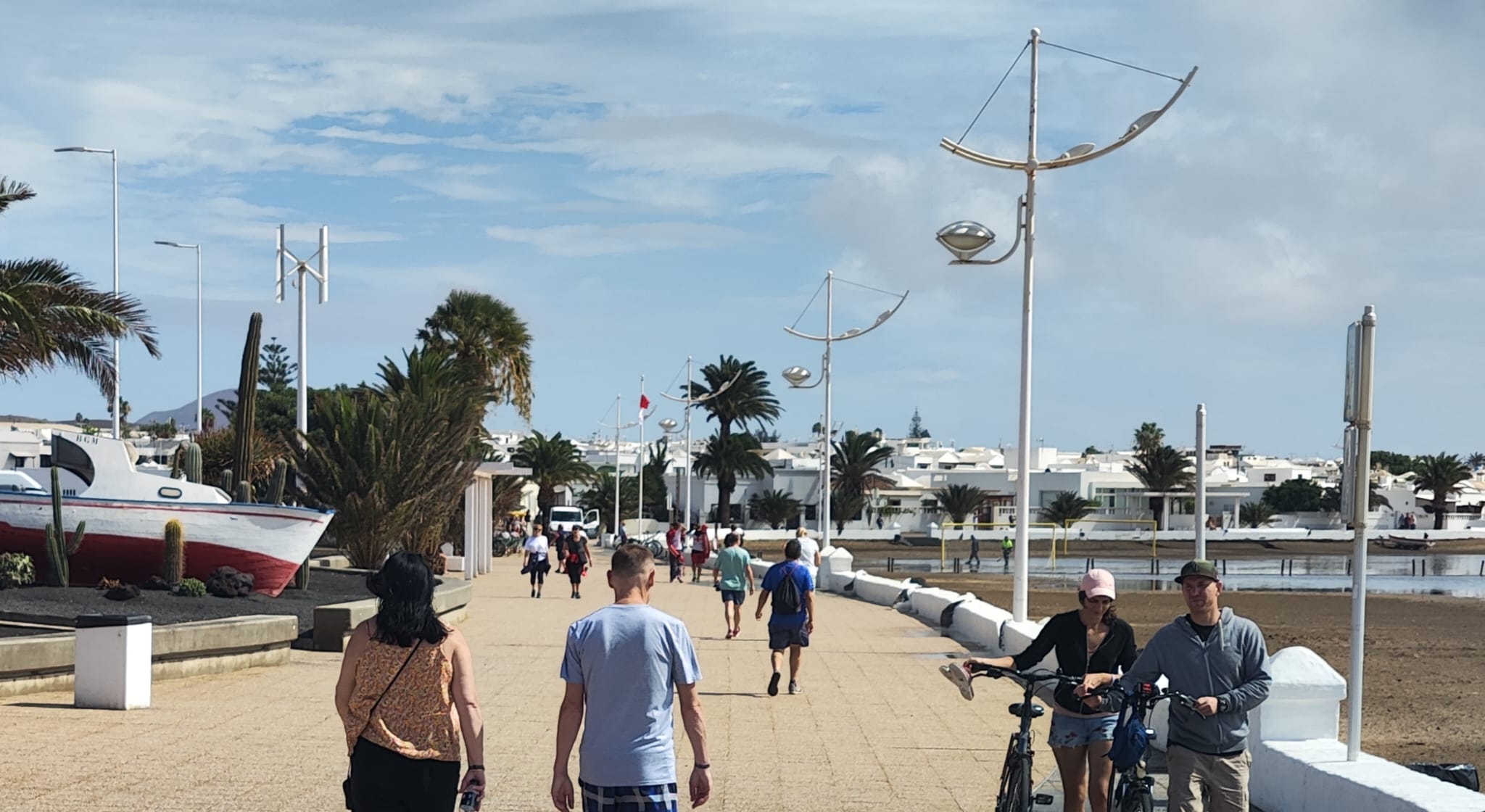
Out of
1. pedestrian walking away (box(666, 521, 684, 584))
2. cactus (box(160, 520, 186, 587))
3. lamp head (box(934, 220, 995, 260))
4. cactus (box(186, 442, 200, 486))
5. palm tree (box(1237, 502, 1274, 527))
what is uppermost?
lamp head (box(934, 220, 995, 260))

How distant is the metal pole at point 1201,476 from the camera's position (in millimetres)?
13216

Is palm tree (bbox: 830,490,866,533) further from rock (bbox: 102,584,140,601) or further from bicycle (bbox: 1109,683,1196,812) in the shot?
bicycle (bbox: 1109,683,1196,812)

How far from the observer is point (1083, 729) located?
752 centimetres

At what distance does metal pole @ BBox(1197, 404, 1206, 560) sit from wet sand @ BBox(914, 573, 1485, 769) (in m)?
2.12

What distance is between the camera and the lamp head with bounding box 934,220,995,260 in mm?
19125

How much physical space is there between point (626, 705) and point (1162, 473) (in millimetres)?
100612

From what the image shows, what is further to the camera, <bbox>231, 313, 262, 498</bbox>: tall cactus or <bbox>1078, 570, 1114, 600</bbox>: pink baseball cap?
<bbox>231, 313, 262, 498</bbox>: tall cactus

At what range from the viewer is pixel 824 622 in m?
26.1

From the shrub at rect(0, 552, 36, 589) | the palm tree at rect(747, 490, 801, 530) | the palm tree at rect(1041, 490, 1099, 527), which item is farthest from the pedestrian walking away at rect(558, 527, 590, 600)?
the palm tree at rect(747, 490, 801, 530)

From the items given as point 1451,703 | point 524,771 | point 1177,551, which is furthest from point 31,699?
point 1177,551

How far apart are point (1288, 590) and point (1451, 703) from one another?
28.9m

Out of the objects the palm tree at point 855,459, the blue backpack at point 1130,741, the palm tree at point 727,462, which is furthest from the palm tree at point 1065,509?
the blue backpack at point 1130,741

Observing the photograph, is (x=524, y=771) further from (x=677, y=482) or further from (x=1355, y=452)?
(x=677, y=482)

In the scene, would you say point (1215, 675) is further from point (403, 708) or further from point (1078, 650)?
point (403, 708)
